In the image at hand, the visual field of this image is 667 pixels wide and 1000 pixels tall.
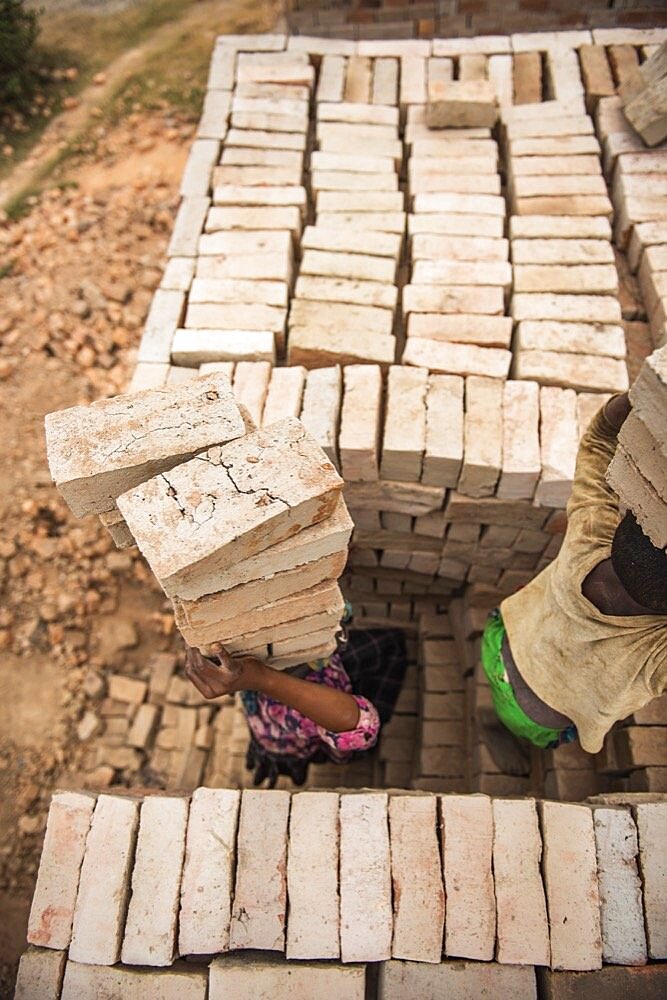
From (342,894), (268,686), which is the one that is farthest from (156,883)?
(268,686)

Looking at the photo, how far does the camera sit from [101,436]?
1.98 meters

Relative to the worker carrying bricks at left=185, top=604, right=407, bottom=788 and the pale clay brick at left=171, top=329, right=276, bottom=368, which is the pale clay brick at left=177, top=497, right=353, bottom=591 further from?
the pale clay brick at left=171, top=329, right=276, bottom=368

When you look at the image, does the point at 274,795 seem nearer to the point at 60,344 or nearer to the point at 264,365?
the point at 264,365

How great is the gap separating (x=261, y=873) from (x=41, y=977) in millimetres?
834

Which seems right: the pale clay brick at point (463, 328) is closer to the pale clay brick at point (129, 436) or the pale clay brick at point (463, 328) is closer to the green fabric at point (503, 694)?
the green fabric at point (503, 694)

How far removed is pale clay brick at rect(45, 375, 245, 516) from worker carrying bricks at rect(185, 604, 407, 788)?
0.69 metres

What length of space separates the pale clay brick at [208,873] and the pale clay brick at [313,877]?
0.74ft

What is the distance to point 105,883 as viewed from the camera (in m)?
2.44

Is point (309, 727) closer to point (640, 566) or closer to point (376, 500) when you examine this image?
point (376, 500)

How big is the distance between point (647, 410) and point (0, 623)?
4012mm

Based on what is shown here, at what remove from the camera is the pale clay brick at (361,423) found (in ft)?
9.89

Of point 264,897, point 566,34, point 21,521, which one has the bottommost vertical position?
point 21,521

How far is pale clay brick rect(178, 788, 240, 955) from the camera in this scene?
2363 millimetres

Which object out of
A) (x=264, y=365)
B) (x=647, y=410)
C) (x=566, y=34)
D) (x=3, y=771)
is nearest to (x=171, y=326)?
(x=264, y=365)
